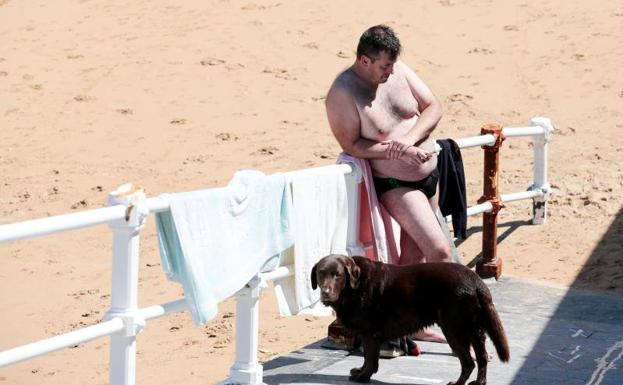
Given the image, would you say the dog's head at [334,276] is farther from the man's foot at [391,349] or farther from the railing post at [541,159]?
the railing post at [541,159]

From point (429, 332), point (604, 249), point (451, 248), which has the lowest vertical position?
point (604, 249)

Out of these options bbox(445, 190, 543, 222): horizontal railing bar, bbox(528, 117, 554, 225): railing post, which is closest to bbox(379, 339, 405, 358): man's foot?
bbox(445, 190, 543, 222): horizontal railing bar

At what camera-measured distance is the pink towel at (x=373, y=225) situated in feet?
24.6

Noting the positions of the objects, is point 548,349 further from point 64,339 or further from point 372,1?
point 372,1

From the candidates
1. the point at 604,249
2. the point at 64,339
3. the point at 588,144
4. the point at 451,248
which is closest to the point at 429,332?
the point at 451,248

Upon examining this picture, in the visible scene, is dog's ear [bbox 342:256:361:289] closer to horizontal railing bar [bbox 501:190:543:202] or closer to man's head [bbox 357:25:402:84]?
man's head [bbox 357:25:402:84]

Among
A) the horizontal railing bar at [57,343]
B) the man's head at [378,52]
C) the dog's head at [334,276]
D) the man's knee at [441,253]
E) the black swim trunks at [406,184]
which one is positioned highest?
the man's head at [378,52]

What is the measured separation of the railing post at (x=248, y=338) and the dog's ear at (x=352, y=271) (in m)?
0.44

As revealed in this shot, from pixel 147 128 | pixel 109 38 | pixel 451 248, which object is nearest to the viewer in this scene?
pixel 451 248

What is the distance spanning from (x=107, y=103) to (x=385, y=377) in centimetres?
1023

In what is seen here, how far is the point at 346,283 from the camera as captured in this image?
6.75 metres

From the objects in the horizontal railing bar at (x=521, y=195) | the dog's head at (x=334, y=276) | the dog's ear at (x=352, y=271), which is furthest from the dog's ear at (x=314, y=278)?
the horizontal railing bar at (x=521, y=195)

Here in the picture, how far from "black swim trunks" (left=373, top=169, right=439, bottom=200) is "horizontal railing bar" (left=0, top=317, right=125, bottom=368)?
203 cm

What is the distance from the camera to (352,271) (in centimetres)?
674
